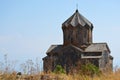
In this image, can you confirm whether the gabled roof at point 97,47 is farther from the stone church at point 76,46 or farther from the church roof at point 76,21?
the church roof at point 76,21

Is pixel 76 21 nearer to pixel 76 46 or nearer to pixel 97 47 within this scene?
pixel 76 46

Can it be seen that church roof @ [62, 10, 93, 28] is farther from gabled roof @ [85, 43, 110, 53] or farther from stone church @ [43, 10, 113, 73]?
gabled roof @ [85, 43, 110, 53]


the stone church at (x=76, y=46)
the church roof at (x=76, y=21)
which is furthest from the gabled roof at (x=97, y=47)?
the church roof at (x=76, y=21)

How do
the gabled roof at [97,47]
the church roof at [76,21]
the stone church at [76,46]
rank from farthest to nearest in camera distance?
the church roof at [76,21], the gabled roof at [97,47], the stone church at [76,46]

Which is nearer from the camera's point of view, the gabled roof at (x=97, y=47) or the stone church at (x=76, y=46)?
the stone church at (x=76, y=46)

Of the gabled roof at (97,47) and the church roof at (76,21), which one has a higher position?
the church roof at (76,21)

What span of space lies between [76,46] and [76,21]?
3.44 meters

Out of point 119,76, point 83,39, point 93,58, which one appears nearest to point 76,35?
point 83,39

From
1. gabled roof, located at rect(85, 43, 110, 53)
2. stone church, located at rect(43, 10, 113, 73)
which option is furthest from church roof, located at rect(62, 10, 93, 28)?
gabled roof, located at rect(85, 43, 110, 53)

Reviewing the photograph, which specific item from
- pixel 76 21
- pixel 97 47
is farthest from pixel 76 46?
pixel 76 21

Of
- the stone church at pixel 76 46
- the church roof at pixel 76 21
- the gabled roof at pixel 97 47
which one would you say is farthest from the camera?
the church roof at pixel 76 21

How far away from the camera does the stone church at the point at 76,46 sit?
128 ft

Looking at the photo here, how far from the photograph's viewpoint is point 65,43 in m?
41.2

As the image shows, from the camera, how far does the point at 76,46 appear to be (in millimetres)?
40531
